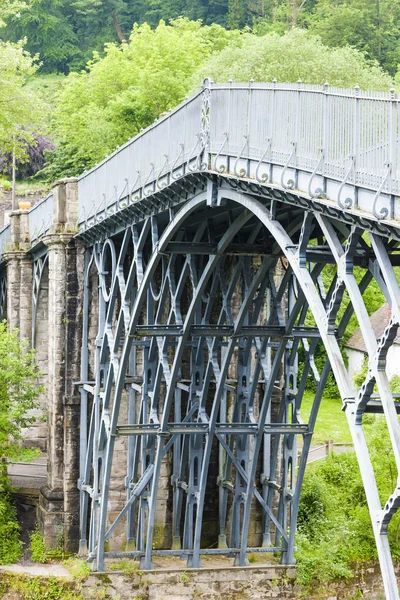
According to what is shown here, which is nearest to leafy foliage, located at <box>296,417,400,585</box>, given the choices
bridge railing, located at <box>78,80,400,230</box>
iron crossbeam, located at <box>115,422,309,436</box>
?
iron crossbeam, located at <box>115,422,309,436</box>

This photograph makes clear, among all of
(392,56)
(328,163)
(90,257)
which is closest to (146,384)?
(90,257)

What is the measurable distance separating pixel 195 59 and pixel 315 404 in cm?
3604

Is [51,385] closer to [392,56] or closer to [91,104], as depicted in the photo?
[91,104]

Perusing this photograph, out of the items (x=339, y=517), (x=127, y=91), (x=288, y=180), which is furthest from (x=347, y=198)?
(x=127, y=91)

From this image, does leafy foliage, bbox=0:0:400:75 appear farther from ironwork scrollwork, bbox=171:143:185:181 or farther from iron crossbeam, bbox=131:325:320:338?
ironwork scrollwork, bbox=171:143:185:181

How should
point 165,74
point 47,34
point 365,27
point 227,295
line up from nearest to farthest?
point 227,295 < point 165,74 < point 365,27 < point 47,34

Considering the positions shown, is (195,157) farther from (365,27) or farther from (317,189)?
(365,27)

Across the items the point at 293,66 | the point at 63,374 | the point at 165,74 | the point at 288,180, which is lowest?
the point at 63,374

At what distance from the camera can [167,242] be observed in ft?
75.0

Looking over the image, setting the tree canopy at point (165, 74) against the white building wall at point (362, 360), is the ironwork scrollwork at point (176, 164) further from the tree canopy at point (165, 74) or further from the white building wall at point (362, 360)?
the white building wall at point (362, 360)

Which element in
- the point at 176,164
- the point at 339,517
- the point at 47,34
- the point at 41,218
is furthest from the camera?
the point at 47,34

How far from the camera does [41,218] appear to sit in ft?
116

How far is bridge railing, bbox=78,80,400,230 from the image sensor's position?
13.9m

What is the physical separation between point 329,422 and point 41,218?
1403 centimetres
